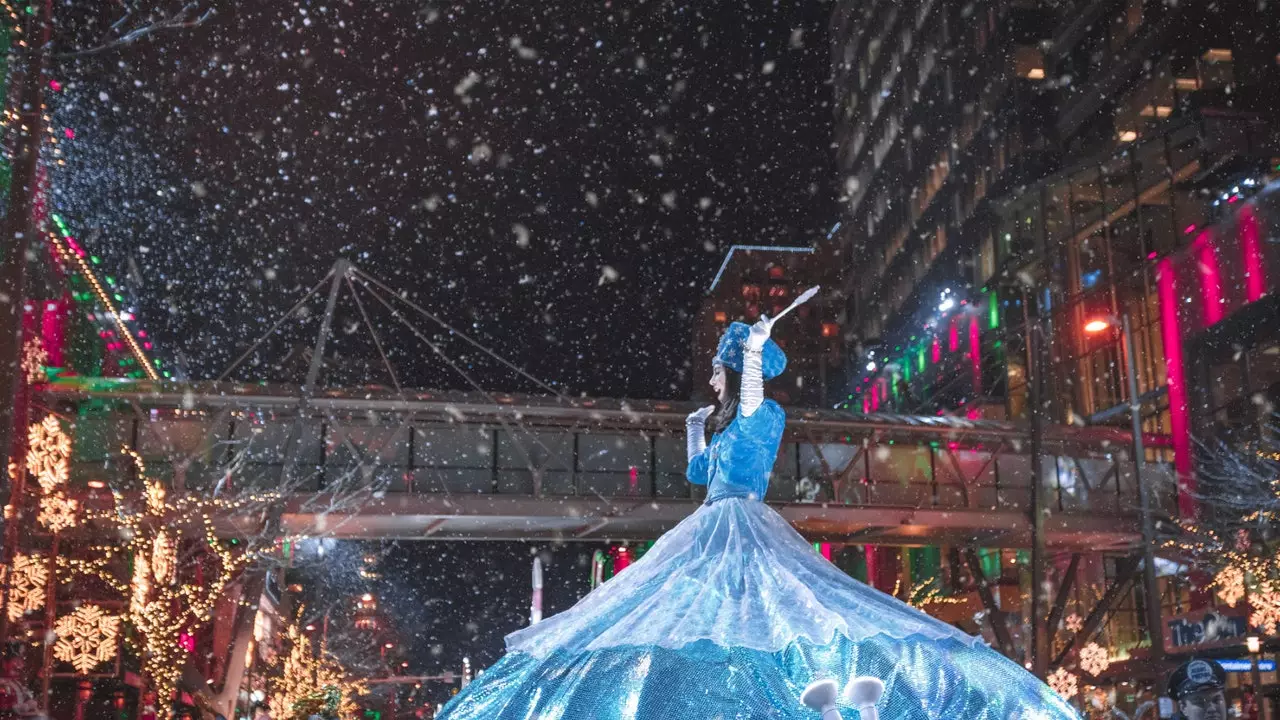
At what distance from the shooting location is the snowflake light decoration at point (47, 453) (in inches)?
804

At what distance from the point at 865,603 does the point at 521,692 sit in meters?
1.43

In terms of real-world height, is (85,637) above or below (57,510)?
below

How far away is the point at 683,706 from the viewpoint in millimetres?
4371

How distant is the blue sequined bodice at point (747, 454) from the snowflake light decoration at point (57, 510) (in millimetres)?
17437

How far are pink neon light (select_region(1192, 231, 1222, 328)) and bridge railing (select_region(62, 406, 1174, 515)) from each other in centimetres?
427

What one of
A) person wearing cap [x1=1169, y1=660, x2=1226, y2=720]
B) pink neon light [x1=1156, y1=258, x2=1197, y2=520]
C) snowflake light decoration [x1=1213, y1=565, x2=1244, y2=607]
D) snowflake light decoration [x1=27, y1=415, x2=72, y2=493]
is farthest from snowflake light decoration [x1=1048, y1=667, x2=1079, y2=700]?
person wearing cap [x1=1169, y1=660, x2=1226, y2=720]

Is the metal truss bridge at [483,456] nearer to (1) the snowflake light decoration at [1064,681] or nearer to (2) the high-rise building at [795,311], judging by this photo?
(1) the snowflake light decoration at [1064,681]

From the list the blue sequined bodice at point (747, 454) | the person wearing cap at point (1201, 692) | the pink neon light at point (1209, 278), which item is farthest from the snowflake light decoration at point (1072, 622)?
the person wearing cap at point (1201, 692)

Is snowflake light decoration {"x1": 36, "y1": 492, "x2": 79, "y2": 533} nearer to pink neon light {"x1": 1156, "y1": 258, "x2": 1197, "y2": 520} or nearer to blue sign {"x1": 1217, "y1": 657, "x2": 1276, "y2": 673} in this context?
blue sign {"x1": 1217, "y1": 657, "x2": 1276, "y2": 673}

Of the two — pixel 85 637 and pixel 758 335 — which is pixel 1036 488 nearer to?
pixel 758 335

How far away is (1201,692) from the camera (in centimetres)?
427

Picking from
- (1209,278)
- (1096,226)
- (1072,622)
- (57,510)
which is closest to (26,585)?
(57,510)

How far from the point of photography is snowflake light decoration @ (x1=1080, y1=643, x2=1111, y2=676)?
3170 cm

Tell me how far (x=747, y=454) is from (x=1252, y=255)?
27.3 m
